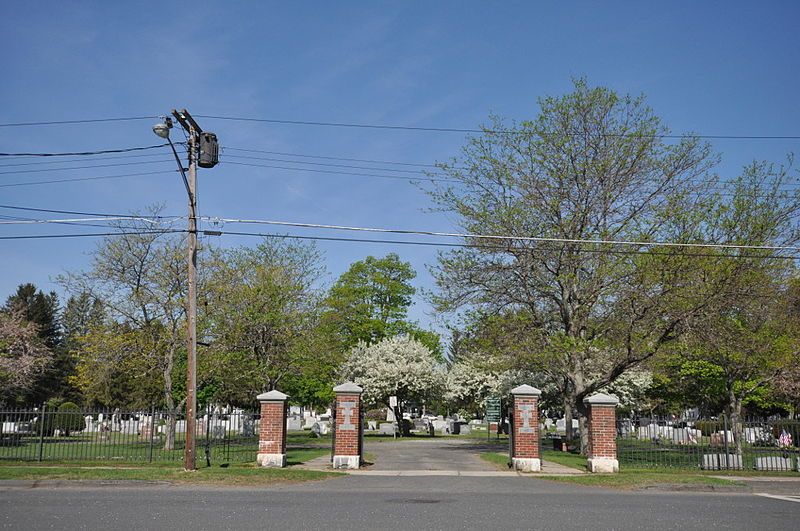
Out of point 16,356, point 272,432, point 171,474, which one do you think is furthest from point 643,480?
point 16,356

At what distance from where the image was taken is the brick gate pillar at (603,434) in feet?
64.9

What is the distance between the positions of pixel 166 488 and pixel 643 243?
15911 mm

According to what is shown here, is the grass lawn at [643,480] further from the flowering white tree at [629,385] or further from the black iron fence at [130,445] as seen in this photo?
the flowering white tree at [629,385]

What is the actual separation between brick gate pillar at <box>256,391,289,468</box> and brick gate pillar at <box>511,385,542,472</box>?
6740 millimetres

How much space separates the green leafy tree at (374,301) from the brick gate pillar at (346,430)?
3710 cm

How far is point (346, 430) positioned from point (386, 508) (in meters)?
8.29

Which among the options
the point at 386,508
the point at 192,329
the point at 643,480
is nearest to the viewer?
the point at 386,508

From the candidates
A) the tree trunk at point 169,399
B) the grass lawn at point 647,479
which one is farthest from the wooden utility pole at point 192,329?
the grass lawn at point 647,479

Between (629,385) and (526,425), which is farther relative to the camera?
(629,385)

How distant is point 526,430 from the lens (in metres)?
20.5

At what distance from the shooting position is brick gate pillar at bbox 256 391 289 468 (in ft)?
66.4

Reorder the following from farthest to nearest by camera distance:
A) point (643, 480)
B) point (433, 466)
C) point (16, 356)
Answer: point (16, 356) → point (433, 466) → point (643, 480)

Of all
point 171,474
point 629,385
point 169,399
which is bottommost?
point 171,474

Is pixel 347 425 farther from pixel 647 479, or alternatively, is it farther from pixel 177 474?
pixel 647 479
